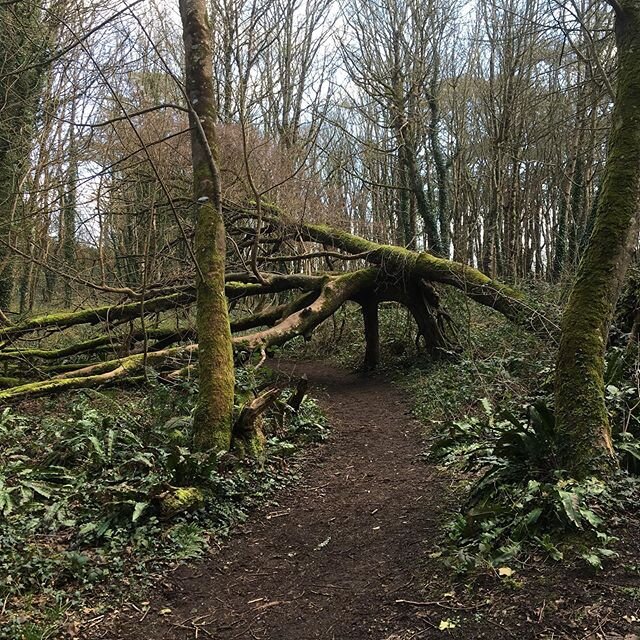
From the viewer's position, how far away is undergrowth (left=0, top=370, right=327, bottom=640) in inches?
149

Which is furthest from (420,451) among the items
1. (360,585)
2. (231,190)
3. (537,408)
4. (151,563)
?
(231,190)

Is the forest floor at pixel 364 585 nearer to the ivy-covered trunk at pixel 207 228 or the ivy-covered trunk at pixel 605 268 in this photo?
the ivy-covered trunk at pixel 605 268

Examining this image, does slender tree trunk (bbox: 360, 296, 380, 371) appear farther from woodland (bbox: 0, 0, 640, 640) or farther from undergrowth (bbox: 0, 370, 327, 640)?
undergrowth (bbox: 0, 370, 327, 640)

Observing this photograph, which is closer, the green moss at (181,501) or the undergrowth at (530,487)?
the undergrowth at (530,487)

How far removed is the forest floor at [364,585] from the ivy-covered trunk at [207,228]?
1573mm

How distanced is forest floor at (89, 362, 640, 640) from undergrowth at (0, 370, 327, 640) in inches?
11.1

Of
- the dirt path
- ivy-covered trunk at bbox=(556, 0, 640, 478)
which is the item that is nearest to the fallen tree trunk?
ivy-covered trunk at bbox=(556, 0, 640, 478)

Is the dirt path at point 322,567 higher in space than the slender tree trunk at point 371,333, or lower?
lower

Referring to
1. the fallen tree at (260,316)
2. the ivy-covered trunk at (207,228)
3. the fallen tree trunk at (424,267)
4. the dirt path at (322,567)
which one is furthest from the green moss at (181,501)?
the fallen tree trunk at (424,267)

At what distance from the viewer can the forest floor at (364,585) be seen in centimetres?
294

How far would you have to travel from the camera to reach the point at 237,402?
25.2 feet

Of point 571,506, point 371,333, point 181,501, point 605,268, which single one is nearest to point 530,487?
point 571,506

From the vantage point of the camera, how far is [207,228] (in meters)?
6.55

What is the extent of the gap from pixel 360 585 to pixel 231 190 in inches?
421
